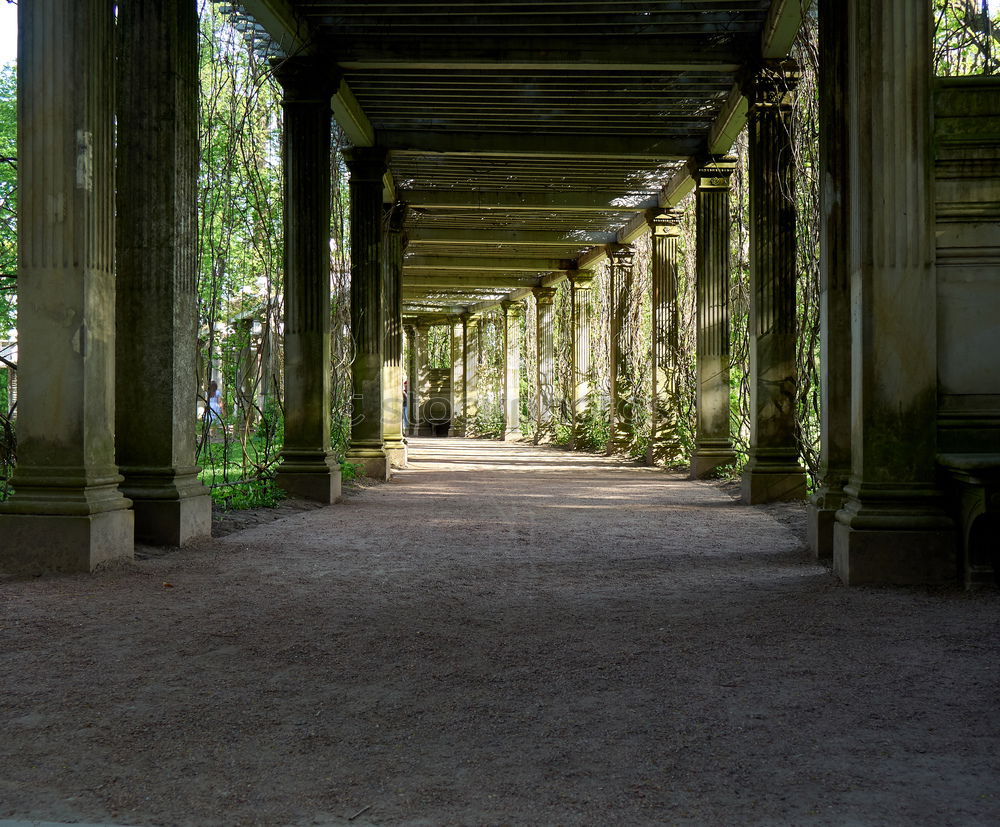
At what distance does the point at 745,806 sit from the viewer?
84.5 inches

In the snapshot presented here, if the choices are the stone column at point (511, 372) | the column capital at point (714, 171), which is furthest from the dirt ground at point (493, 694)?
the stone column at point (511, 372)

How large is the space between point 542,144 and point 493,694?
10.3 meters

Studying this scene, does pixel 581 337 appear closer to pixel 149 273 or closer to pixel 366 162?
pixel 366 162

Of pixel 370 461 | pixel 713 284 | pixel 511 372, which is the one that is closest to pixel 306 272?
pixel 370 461

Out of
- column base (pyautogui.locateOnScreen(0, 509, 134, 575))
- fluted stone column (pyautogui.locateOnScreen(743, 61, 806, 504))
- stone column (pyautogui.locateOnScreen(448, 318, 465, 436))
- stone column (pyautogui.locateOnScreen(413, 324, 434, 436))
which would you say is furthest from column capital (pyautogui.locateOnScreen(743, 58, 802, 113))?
stone column (pyautogui.locateOnScreen(413, 324, 434, 436))

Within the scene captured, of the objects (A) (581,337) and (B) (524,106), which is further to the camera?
(A) (581,337)

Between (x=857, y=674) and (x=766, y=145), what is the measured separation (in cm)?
718

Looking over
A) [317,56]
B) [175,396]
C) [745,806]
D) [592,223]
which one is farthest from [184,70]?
[592,223]

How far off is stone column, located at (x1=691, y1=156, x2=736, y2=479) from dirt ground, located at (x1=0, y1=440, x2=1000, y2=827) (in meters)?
6.68

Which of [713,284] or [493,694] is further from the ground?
[713,284]

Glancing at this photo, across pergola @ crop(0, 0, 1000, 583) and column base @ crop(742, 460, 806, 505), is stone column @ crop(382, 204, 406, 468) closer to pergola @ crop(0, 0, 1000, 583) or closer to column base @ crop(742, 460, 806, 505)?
pergola @ crop(0, 0, 1000, 583)

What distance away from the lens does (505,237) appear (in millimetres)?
18500

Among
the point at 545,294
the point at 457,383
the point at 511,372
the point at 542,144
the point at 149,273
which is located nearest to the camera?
the point at 149,273

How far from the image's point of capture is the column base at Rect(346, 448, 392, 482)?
42.5 ft
